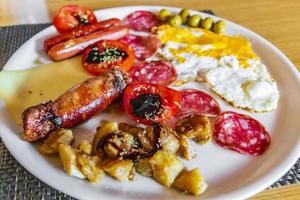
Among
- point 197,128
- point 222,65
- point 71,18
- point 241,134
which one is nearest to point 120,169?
point 197,128

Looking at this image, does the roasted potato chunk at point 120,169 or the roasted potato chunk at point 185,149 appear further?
the roasted potato chunk at point 185,149

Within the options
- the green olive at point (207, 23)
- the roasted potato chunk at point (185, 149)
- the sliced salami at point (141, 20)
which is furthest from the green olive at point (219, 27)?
the roasted potato chunk at point (185, 149)

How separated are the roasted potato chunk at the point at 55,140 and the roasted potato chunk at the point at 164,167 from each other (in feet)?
0.81

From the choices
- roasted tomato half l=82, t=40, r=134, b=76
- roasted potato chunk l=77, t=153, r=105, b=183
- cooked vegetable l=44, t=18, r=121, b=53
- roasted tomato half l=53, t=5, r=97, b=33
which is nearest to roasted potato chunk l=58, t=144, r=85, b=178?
roasted potato chunk l=77, t=153, r=105, b=183

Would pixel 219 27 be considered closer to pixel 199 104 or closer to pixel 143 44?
pixel 143 44

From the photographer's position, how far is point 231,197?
112 cm

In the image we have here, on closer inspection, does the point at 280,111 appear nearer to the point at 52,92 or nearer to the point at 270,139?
the point at 270,139

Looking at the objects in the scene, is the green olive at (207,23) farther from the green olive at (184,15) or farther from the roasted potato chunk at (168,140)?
the roasted potato chunk at (168,140)

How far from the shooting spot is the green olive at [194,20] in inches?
74.5

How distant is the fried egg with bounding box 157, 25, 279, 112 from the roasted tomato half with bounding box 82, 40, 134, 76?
0.14m

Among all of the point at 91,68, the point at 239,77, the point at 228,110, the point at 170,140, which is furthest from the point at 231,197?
the point at 91,68

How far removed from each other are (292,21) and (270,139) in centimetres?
100

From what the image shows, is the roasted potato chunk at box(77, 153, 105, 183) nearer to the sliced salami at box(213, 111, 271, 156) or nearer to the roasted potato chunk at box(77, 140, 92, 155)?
the roasted potato chunk at box(77, 140, 92, 155)

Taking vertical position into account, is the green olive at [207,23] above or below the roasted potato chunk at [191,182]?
below
